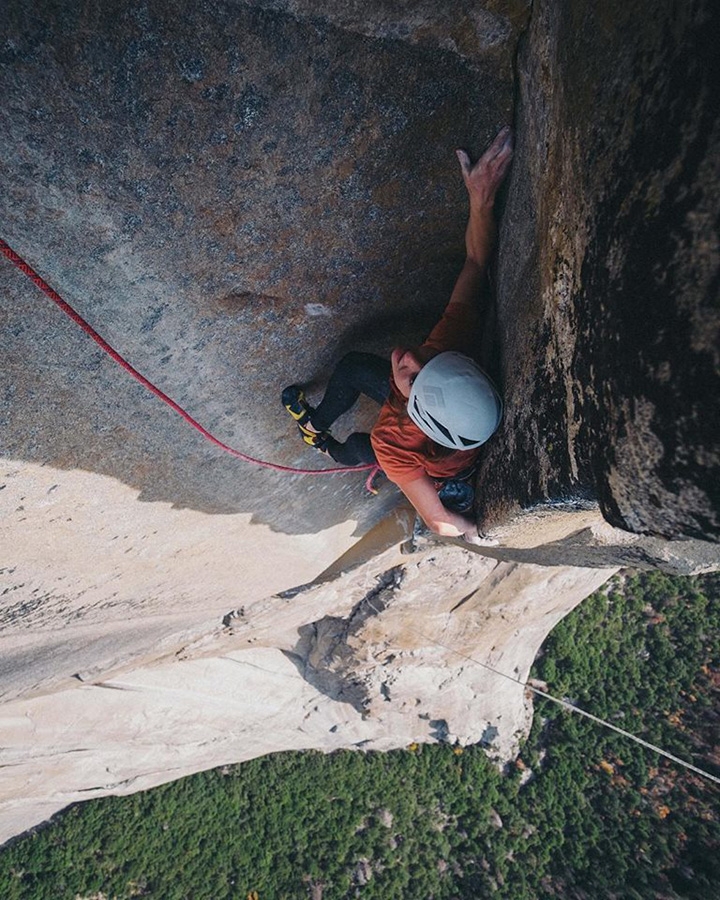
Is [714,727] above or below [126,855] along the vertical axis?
above

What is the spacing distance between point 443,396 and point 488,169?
899 mm

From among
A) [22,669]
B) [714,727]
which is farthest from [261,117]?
[714,727]

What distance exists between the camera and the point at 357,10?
5.12 feet

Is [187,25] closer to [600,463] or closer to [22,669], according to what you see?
[600,463]

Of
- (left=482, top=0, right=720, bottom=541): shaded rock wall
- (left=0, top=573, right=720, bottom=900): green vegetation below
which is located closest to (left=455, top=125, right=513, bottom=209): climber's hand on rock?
(left=482, top=0, right=720, bottom=541): shaded rock wall

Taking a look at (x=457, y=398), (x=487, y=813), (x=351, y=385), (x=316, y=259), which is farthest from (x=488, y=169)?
(x=487, y=813)

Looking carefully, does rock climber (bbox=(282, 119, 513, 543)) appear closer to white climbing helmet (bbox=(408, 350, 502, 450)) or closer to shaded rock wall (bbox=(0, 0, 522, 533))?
white climbing helmet (bbox=(408, 350, 502, 450))

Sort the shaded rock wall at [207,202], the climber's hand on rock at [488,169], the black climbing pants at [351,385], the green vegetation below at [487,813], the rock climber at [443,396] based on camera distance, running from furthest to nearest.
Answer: the green vegetation below at [487,813] → the black climbing pants at [351,385] → the rock climber at [443,396] → the climber's hand on rock at [488,169] → the shaded rock wall at [207,202]

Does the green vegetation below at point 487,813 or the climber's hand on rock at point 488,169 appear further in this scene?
the green vegetation below at point 487,813

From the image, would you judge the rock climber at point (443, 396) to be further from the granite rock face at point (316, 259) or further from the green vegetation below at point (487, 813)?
the green vegetation below at point (487, 813)

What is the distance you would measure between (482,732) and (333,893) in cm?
451

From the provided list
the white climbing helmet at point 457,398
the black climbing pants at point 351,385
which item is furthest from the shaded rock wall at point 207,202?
the white climbing helmet at point 457,398

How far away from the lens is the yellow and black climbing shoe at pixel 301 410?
295cm

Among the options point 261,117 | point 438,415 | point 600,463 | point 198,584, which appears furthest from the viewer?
point 198,584
